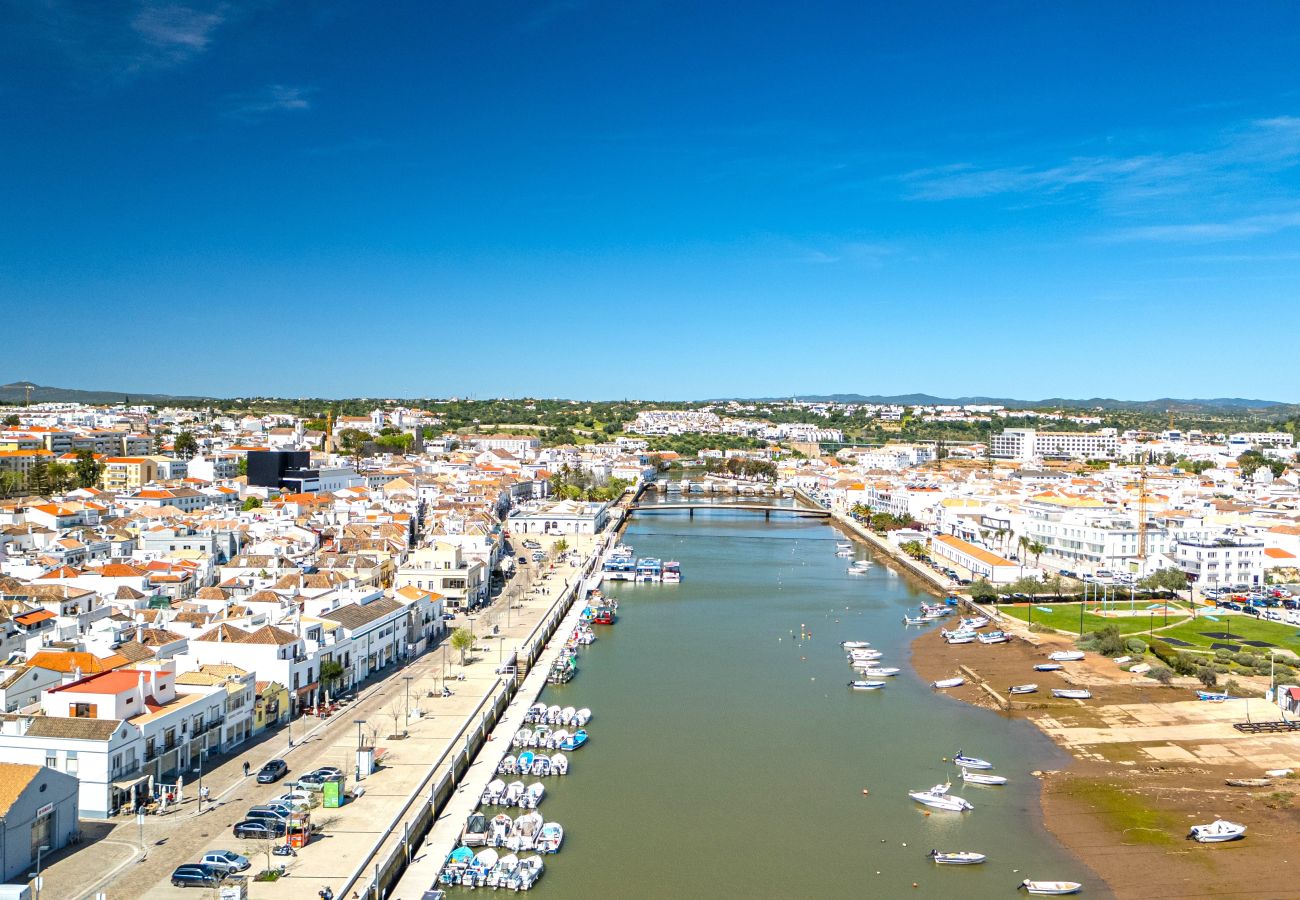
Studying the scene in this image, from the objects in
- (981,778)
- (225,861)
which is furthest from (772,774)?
(225,861)

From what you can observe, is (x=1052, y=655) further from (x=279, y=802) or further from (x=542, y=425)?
(x=542, y=425)

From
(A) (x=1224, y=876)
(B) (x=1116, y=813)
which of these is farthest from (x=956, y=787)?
(A) (x=1224, y=876)

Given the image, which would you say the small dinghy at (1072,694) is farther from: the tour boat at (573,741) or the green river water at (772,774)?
the tour boat at (573,741)

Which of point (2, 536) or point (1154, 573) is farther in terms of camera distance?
point (1154, 573)

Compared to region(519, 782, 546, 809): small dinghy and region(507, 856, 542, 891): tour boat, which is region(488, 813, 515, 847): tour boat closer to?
region(507, 856, 542, 891): tour boat

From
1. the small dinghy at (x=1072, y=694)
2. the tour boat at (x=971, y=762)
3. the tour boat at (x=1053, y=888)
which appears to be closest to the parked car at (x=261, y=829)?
the tour boat at (x=1053, y=888)
